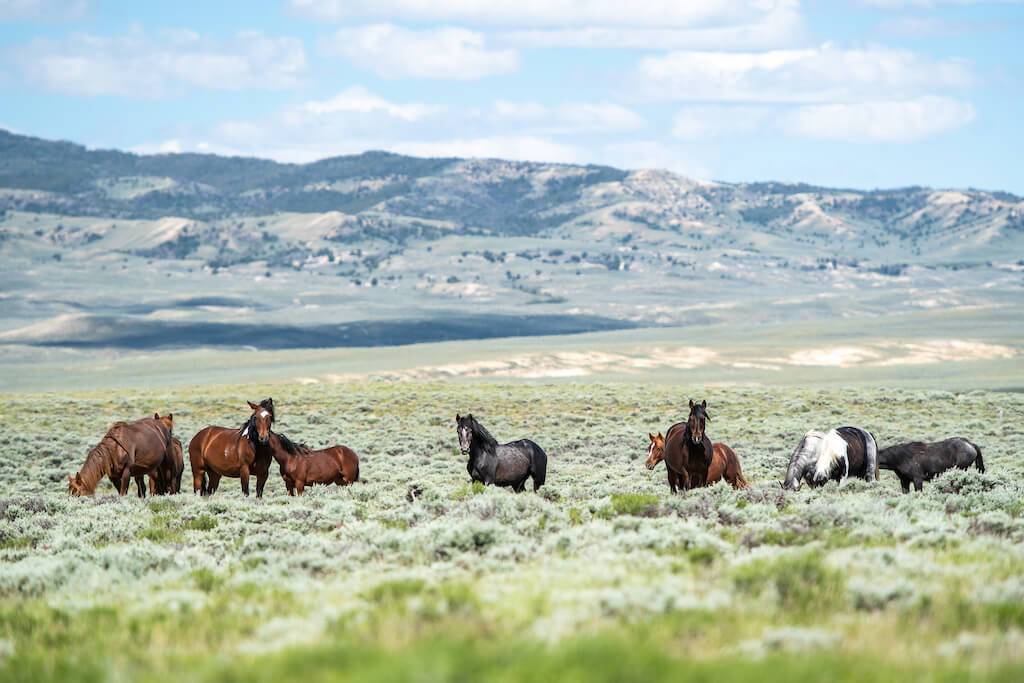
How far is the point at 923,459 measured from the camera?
64.1 feet

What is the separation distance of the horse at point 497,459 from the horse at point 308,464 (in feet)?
10.8

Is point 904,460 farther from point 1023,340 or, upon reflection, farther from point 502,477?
point 1023,340

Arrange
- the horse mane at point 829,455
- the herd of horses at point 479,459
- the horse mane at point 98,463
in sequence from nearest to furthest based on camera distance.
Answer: the herd of horses at point 479,459
the horse mane at point 829,455
the horse mane at point 98,463

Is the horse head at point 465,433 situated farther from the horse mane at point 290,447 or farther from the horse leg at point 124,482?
the horse leg at point 124,482

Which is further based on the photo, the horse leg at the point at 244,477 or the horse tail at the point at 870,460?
the horse leg at the point at 244,477

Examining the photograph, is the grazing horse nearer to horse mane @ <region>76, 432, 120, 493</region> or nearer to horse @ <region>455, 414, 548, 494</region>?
horse mane @ <region>76, 432, 120, 493</region>

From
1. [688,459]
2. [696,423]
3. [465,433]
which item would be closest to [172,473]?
[465,433]

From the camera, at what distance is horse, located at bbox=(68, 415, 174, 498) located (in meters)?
19.3

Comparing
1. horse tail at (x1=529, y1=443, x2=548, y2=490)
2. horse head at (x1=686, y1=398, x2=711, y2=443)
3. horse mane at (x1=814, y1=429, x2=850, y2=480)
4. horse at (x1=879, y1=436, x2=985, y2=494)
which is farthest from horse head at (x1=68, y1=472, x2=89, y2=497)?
horse at (x1=879, y1=436, x2=985, y2=494)

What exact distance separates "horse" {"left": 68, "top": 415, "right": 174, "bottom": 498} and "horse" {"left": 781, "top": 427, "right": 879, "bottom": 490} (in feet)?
35.3

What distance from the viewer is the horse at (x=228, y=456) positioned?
1922 cm

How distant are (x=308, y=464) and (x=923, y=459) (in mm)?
10677

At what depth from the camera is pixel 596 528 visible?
40.2 feet

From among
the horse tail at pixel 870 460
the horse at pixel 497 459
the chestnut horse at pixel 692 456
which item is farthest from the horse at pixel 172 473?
the horse tail at pixel 870 460
